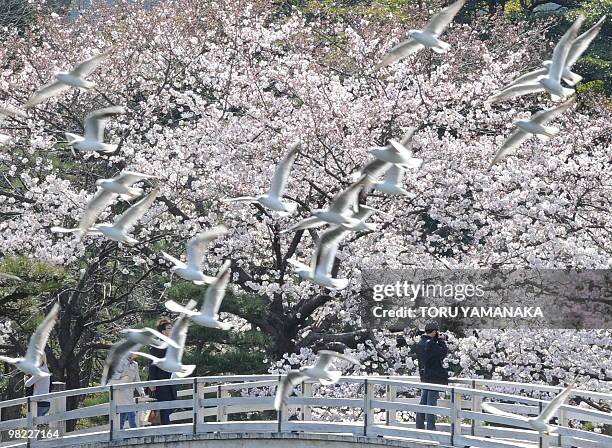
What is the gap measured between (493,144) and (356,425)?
727 centimetres

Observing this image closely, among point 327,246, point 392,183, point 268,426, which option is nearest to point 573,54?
point 392,183

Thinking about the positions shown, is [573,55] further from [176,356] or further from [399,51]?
[176,356]

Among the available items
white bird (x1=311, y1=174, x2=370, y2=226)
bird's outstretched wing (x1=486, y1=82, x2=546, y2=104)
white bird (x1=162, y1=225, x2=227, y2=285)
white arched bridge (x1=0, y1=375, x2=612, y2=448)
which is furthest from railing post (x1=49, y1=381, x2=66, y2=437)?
bird's outstretched wing (x1=486, y1=82, x2=546, y2=104)

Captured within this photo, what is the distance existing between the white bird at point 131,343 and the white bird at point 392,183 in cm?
259

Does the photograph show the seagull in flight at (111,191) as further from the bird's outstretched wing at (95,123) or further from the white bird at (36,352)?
the white bird at (36,352)

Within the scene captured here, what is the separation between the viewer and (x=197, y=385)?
15414mm

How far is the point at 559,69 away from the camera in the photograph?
1319 centimetres

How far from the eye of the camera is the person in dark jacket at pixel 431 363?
14.6m

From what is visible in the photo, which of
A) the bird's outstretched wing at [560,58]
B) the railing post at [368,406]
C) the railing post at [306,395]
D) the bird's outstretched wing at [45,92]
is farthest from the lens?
the railing post at [306,395]

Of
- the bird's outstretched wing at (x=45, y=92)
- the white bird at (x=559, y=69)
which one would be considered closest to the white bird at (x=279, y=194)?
the bird's outstretched wing at (x=45, y=92)

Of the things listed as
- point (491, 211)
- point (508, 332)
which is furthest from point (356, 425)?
point (491, 211)

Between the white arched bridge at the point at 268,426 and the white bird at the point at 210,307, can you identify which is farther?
the white arched bridge at the point at 268,426

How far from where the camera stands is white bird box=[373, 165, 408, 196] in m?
14.5

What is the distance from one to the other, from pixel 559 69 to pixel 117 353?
530 centimetres
